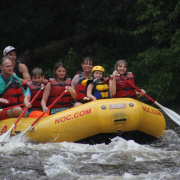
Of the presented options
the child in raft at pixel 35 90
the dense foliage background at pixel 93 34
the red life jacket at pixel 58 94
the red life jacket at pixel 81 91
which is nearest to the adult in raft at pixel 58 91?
the red life jacket at pixel 58 94

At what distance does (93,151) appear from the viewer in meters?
3.98

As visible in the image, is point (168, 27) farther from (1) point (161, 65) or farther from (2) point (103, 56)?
(2) point (103, 56)

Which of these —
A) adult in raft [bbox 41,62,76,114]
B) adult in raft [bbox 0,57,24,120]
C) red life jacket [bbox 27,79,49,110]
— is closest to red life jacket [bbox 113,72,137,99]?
adult in raft [bbox 41,62,76,114]

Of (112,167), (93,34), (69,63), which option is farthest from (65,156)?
(93,34)

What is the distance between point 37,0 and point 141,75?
4020mm

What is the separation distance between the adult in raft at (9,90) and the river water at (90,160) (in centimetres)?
57

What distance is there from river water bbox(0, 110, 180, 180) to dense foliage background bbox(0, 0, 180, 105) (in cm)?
397

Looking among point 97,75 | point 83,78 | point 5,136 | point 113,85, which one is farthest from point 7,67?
point 113,85

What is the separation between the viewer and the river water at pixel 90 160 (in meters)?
3.16

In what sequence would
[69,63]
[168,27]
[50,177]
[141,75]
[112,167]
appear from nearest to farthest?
[50,177], [112,167], [168,27], [141,75], [69,63]

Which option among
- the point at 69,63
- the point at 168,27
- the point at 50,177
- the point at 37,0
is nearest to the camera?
the point at 50,177

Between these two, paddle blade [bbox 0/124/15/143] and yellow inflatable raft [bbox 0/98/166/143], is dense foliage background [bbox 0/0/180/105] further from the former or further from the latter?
paddle blade [bbox 0/124/15/143]

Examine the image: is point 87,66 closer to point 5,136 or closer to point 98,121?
point 98,121

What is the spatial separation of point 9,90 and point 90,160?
1.81 metres
